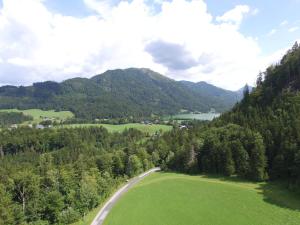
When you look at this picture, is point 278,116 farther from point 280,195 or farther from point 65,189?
point 65,189

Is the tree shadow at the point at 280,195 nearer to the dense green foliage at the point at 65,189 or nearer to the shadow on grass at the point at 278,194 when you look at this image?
the shadow on grass at the point at 278,194

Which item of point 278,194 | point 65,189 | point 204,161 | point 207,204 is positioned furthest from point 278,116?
point 65,189

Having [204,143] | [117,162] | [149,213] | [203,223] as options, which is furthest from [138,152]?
[203,223]

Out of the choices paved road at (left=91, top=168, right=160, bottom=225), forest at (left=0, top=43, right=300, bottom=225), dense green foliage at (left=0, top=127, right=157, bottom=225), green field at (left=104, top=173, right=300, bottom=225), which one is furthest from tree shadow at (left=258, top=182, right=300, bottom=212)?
dense green foliage at (left=0, top=127, right=157, bottom=225)

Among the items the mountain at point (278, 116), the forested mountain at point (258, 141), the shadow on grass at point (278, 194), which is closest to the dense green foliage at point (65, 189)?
the forested mountain at point (258, 141)

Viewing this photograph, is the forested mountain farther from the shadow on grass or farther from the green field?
the green field
